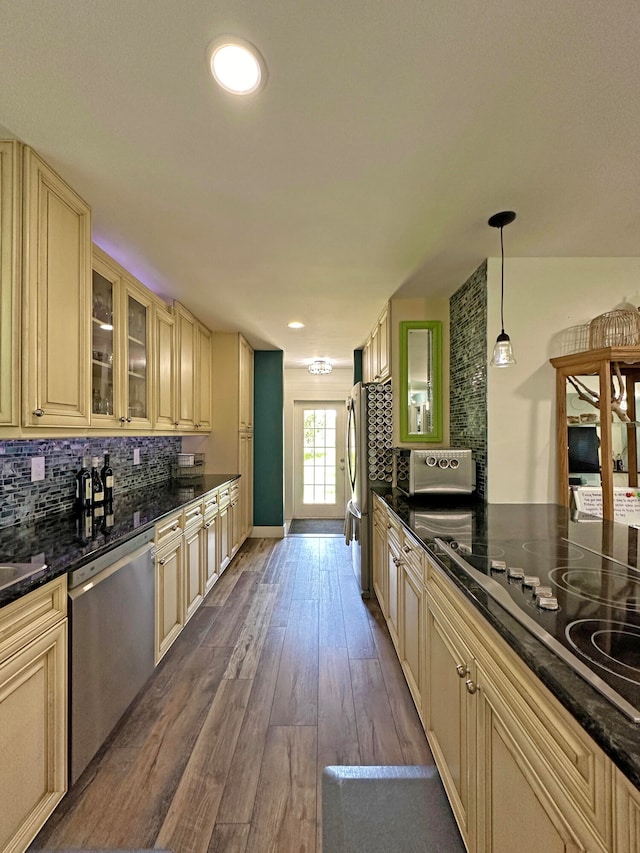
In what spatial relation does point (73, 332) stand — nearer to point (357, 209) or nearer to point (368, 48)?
point (357, 209)

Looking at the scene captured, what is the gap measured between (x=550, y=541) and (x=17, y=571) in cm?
190

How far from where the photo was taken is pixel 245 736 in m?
1.65

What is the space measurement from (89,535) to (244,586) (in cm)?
191

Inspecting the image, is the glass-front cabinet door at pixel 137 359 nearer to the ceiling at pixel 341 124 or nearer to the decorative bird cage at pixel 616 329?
the ceiling at pixel 341 124

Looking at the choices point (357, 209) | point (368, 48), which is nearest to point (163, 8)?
point (368, 48)

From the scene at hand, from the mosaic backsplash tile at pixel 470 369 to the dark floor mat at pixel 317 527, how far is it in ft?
9.27

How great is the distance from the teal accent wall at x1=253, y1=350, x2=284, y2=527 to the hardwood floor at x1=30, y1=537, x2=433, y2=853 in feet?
6.87

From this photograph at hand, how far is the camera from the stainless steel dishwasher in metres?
1.37

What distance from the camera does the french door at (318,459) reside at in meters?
6.28

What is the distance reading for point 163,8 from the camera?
0.95m

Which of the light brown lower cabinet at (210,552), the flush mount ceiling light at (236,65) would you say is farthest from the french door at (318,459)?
the flush mount ceiling light at (236,65)

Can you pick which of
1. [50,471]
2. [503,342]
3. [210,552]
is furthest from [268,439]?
[503,342]

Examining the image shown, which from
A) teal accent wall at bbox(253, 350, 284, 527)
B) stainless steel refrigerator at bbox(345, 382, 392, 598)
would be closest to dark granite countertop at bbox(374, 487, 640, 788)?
stainless steel refrigerator at bbox(345, 382, 392, 598)

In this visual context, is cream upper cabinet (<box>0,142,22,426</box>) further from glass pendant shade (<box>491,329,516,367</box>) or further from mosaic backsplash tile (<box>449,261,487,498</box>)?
mosaic backsplash tile (<box>449,261,487,498</box>)
